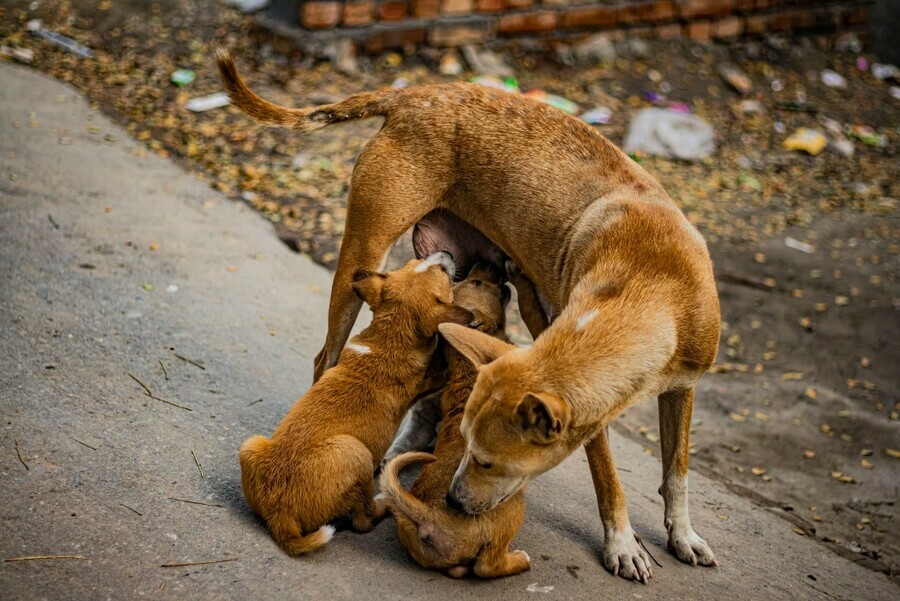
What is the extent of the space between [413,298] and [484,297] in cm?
52

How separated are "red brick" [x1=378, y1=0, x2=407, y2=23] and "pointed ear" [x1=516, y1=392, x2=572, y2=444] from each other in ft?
21.0

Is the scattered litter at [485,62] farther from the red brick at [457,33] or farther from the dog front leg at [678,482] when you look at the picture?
the dog front leg at [678,482]

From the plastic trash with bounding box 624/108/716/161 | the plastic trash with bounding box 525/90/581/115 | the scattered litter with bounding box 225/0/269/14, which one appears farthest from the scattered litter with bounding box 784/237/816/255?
the scattered litter with bounding box 225/0/269/14

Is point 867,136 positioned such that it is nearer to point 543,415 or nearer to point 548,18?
point 548,18

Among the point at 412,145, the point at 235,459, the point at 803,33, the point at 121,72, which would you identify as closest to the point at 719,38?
the point at 803,33

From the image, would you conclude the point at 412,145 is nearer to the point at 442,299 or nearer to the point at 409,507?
the point at 442,299

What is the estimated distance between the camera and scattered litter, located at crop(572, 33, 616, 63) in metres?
9.43

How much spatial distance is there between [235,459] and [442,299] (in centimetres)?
115

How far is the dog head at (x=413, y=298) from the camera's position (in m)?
3.69

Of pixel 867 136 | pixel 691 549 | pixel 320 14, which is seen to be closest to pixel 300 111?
pixel 691 549

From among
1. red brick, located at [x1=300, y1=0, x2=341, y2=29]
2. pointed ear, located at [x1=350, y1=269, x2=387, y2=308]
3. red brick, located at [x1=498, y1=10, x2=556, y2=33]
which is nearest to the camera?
pointed ear, located at [x1=350, y1=269, x2=387, y2=308]

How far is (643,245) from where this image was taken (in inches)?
139

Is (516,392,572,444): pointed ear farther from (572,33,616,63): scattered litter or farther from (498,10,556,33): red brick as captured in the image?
(572,33,616,63): scattered litter

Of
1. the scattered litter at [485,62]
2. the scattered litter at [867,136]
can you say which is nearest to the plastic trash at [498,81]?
the scattered litter at [485,62]
